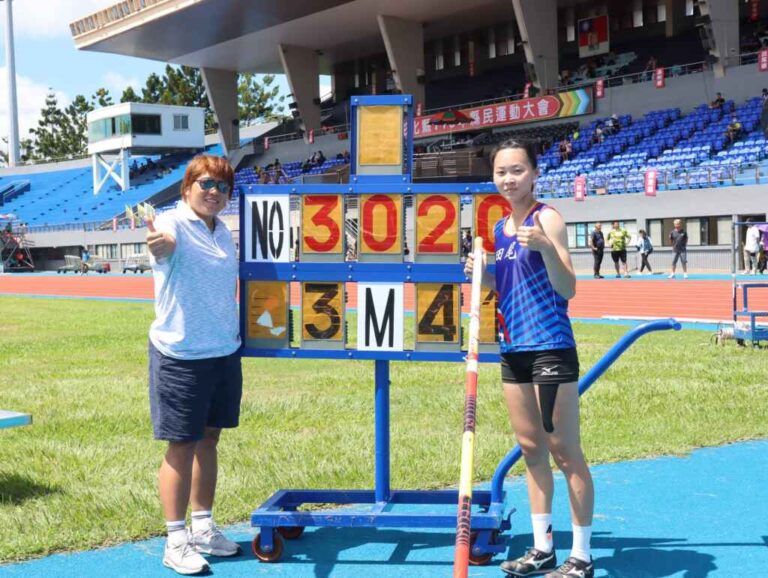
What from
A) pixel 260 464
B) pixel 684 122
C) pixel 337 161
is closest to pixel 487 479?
pixel 260 464

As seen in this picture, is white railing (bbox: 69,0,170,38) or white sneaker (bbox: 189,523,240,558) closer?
white sneaker (bbox: 189,523,240,558)

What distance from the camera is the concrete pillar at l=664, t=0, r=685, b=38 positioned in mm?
52375

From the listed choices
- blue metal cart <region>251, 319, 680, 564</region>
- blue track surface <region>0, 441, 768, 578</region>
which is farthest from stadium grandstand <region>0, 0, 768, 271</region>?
blue metal cart <region>251, 319, 680, 564</region>

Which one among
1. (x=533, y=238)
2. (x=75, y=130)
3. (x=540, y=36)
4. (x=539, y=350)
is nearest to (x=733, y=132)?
(x=540, y=36)

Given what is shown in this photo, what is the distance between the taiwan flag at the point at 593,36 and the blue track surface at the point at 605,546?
50201 millimetres

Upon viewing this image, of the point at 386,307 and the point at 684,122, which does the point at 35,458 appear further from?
the point at 684,122

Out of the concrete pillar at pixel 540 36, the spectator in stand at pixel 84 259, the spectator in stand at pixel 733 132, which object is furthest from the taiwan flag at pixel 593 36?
the spectator in stand at pixel 84 259

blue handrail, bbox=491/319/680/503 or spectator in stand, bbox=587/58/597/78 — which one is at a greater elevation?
spectator in stand, bbox=587/58/597/78

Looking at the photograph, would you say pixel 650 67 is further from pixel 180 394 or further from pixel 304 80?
pixel 180 394

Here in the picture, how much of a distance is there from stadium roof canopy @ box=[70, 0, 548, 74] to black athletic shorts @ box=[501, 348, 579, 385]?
1947 inches

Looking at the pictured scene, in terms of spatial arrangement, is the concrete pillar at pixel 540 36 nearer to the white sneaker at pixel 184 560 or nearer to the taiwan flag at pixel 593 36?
the taiwan flag at pixel 593 36

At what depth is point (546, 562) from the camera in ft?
15.2

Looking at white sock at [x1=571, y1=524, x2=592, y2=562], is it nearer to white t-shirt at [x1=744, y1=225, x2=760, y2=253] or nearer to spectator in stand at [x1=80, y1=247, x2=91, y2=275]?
white t-shirt at [x1=744, y1=225, x2=760, y2=253]

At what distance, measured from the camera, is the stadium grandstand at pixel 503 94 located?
38344 millimetres
